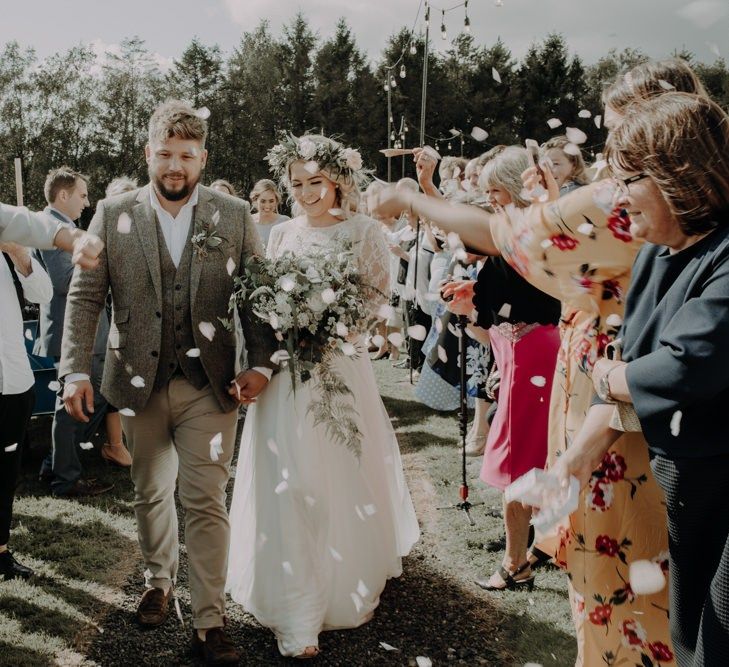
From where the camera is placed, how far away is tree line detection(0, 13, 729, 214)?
33.8m

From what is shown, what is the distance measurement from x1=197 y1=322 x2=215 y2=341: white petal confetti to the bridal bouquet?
0.16 m

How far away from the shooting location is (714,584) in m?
1.66

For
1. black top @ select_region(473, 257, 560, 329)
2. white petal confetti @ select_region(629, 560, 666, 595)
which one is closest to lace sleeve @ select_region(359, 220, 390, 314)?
black top @ select_region(473, 257, 560, 329)

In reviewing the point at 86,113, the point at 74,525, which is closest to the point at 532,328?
the point at 74,525

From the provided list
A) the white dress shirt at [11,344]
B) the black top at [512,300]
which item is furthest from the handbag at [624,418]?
the white dress shirt at [11,344]

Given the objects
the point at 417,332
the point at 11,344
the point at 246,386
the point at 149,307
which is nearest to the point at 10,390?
the point at 11,344

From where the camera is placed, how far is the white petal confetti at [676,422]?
5.55 feet

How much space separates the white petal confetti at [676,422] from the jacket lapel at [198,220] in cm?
228

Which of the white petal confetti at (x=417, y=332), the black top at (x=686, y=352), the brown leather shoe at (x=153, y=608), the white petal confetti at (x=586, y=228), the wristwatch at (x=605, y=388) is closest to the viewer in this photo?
the black top at (x=686, y=352)

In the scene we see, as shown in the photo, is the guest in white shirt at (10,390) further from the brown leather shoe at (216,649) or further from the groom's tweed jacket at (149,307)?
the brown leather shoe at (216,649)

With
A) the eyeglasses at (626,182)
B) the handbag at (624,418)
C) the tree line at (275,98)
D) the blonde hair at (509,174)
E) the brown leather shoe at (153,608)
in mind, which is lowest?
the brown leather shoe at (153,608)

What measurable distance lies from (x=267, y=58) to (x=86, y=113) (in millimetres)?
12905

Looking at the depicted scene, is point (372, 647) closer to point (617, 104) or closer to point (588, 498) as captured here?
point (588, 498)

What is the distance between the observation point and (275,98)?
41.0m
